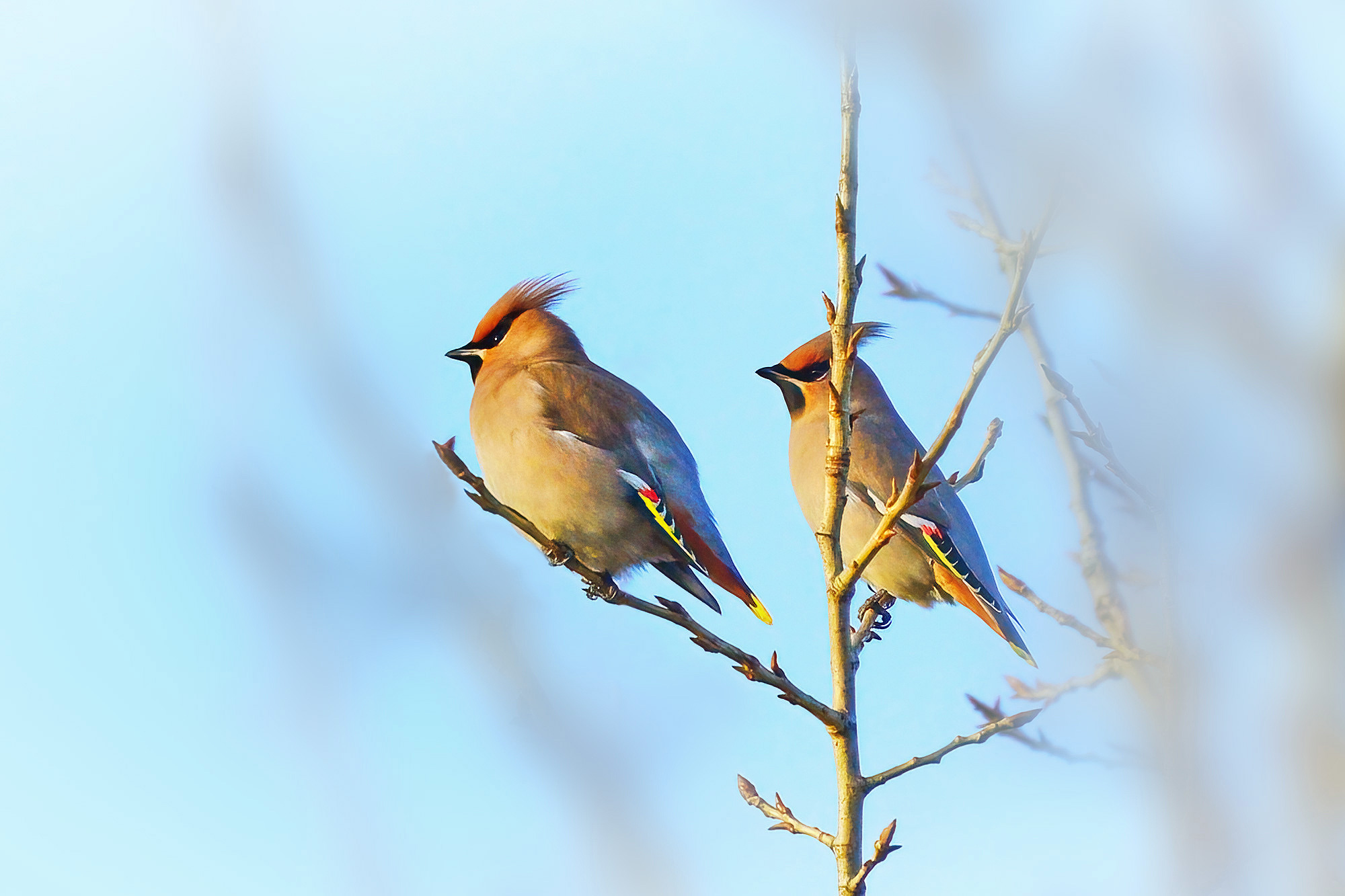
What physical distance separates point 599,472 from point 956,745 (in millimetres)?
1939

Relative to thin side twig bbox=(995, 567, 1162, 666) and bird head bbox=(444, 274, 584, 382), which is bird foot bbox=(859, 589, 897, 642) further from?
bird head bbox=(444, 274, 584, 382)

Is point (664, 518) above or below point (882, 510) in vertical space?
below

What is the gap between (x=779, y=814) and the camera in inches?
113

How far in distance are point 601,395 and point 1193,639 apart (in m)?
2.72

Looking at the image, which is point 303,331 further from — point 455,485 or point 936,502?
point 936,502

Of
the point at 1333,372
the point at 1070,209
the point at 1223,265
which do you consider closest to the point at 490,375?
the point at 1070,209

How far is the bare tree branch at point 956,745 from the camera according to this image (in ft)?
8.32

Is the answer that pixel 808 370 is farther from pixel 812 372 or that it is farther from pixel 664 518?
pixel 664 518

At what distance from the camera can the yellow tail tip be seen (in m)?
4.05

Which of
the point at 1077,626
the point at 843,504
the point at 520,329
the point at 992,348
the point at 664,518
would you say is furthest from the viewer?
the point at 520,329

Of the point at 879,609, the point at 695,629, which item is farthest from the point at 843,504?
the point at 879,609

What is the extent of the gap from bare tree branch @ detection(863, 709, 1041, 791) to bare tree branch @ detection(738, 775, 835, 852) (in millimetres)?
141

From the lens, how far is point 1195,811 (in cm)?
210

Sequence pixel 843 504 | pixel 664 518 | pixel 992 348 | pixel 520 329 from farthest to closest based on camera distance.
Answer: pixel 520 329 < pixel 664 518 < pixel 843 504 < pixel 992 348
